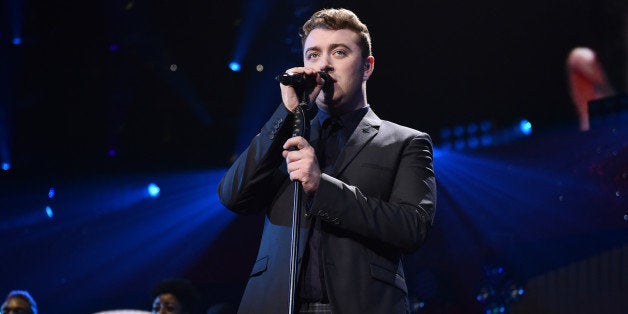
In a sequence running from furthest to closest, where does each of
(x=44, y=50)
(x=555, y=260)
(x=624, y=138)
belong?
(x=44, y=50) → (x=555, y=260) → (x=624, y=138)

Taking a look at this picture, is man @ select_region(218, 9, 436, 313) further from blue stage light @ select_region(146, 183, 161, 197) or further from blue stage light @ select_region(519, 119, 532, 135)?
blue stage light @ select_region(146, 183, 161, 197)

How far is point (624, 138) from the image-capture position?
615cm

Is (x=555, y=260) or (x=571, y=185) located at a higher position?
(x=571, y=185)

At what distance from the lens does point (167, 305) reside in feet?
19.3

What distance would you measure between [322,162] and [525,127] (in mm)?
5262

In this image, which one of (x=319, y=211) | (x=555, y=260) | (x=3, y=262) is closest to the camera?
(x=319, y=211)

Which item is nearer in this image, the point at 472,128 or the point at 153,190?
the point at 472,128

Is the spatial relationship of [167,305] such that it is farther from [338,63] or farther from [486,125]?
[338,63]

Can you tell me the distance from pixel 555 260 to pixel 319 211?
5306 mm

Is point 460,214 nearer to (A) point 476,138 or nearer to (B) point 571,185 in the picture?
(A) point 476,138

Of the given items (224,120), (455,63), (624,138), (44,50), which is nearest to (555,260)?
(624,138)

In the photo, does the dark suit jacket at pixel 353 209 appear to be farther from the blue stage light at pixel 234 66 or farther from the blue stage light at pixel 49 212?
the blue stage light at pixel 49 212

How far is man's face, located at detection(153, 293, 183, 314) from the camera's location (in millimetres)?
5875

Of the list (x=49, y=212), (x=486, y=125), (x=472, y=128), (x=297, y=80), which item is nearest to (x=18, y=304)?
(x=49, y=212)
